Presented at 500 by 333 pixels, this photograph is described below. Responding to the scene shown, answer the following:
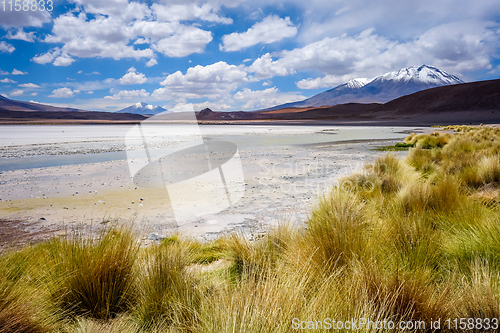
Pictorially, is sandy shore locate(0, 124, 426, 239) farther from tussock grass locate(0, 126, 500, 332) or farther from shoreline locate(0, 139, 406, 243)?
tussock grass locate(0, 126, 500, 332)

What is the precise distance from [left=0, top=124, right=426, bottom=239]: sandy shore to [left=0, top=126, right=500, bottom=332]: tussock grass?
2.58 ft

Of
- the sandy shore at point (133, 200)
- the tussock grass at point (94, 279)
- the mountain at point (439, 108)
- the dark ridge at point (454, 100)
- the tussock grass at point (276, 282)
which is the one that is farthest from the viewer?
the dark ridge at point (454, 100)

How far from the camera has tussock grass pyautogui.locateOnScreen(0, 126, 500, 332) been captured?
5.04 ft

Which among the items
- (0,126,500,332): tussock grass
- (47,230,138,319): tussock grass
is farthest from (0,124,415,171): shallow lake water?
(0,126,500,332): tussock grass

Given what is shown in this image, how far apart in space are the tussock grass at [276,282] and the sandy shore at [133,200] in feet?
2.58

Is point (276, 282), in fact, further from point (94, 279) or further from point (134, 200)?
point (134, 200)

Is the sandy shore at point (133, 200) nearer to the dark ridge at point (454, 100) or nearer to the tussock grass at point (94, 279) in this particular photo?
the tussock grass at point (94, 279)

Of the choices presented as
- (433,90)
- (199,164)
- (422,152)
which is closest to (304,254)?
(422,152)

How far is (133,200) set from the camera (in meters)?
6.16

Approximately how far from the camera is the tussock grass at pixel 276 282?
1.54 m

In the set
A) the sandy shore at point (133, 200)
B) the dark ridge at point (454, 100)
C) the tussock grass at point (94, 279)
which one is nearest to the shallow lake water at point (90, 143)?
the sandy shore at point (133, 200)

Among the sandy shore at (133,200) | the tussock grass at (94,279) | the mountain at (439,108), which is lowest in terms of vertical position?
the sandy shore at (133,200)

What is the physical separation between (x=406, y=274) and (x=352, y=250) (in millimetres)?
460

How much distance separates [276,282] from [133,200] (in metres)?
5.23
